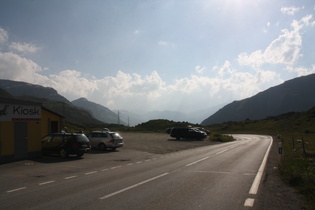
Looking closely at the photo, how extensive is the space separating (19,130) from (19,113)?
1.00 metres

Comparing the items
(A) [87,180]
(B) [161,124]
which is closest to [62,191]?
(A) [87,180]

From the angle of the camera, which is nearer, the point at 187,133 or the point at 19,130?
the point at 19,130

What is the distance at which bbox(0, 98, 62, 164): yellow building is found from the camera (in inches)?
630

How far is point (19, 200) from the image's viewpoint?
23.9 feet

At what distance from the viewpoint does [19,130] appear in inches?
670

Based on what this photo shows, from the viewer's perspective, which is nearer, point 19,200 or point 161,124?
point 19,200

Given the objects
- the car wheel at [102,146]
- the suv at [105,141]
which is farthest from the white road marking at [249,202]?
the car wheel at [102,146]

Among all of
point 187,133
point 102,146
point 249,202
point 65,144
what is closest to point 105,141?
point 102,146

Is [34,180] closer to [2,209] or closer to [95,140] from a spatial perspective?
[2,209]

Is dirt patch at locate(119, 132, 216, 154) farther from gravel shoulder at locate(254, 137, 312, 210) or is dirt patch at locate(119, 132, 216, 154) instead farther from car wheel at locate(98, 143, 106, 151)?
gravel shoulder at locate(254, 137, 312, 210)

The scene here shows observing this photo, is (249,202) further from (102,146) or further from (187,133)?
(187,133)

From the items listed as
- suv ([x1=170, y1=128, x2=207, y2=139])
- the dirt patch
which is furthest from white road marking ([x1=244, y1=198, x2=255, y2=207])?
suv ([x1=170, y1=128, x2=207, y2=139])

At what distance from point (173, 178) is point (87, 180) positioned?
10.0 feet

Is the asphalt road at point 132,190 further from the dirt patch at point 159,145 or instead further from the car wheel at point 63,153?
the dirt patch at point 159,145
